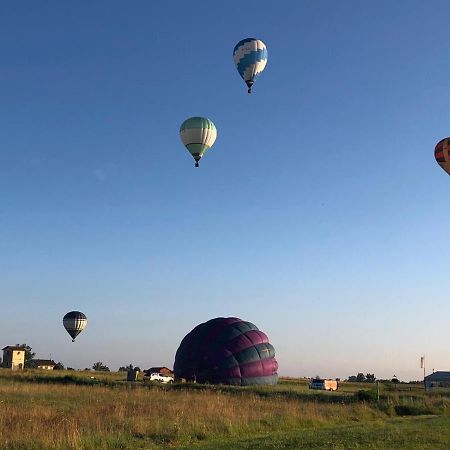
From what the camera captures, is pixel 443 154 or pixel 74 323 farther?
pixel 74 323

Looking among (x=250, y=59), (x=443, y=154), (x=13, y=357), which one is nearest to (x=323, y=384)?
(x=443, y=154)

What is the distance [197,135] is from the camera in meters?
41.7

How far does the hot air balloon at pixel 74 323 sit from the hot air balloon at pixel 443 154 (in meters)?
38.8

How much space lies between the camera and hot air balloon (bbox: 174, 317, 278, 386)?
146 ft

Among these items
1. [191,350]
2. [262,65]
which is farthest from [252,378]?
[262,65]

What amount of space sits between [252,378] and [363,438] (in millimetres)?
29405

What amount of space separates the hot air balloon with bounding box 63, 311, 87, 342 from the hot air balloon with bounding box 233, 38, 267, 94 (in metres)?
32.6

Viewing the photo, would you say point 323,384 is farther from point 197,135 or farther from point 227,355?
point 197,135

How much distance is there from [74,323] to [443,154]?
39761 mm

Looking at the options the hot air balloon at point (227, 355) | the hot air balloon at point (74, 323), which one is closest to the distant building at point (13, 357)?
the hot air balloon at point (74, 323)

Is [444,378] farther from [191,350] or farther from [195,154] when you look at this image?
[195,154]

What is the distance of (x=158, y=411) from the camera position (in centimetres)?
2086

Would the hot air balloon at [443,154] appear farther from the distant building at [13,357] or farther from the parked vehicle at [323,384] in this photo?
the distant building at [13,357]

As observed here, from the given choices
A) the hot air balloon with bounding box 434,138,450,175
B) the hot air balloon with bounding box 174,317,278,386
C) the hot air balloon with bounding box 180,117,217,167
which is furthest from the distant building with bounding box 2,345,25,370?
the hot air balloon with bounding box 434,138,450,175
